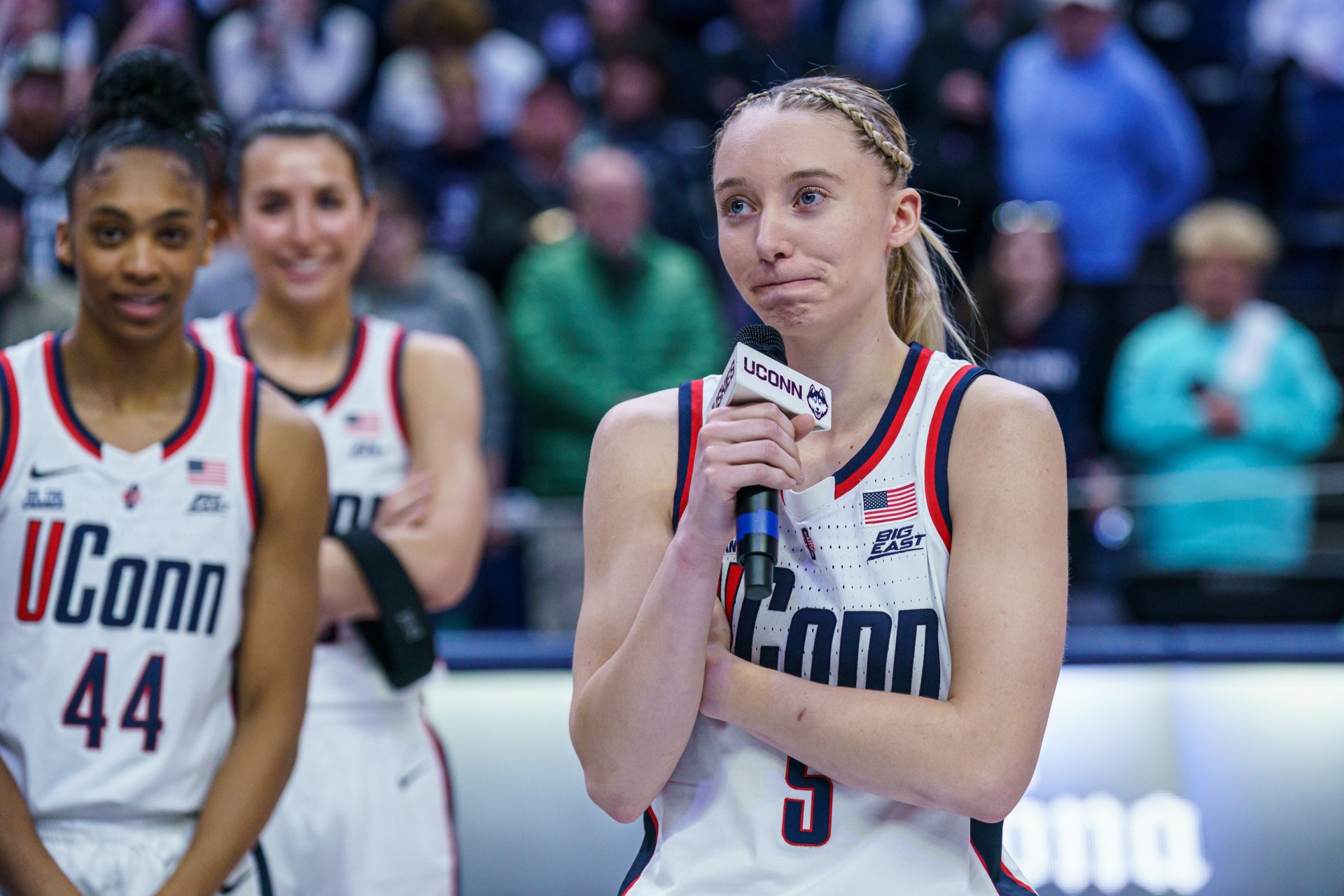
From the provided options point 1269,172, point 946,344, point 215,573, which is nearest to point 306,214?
point 215,573

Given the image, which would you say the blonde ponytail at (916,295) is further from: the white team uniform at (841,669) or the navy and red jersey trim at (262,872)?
the navy and red jersey trim at (262,872)

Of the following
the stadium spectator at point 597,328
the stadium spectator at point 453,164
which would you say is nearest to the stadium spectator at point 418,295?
the stadium spectator at point 597,328

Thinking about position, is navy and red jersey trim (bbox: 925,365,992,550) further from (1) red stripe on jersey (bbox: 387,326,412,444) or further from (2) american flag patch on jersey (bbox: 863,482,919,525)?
(1) red stripe on jersey (bbox: 387,326,412,444)

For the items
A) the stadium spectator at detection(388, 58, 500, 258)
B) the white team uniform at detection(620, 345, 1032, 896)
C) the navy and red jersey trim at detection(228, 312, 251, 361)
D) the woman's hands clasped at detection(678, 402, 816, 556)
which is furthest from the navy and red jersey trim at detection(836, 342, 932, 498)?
the stadium spectator at detection(388, 58, 500, 258)

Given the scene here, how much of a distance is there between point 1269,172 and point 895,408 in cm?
756

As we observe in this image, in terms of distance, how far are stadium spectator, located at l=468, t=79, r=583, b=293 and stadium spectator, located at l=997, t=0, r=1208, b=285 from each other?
2.33m

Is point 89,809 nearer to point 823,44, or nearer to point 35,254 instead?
point 35,254

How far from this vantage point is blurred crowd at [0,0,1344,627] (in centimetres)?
609

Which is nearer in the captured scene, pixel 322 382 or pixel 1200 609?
pixel 322 382

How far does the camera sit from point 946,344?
271 cm

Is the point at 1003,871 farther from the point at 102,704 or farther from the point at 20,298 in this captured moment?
the point at 20,298

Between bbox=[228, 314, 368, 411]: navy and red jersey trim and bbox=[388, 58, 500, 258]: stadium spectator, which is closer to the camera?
bbox=[228, 314, 368, 411]: navy and red jersey trim

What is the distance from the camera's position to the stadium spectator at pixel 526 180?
719 cm

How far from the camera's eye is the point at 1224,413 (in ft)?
20.5
